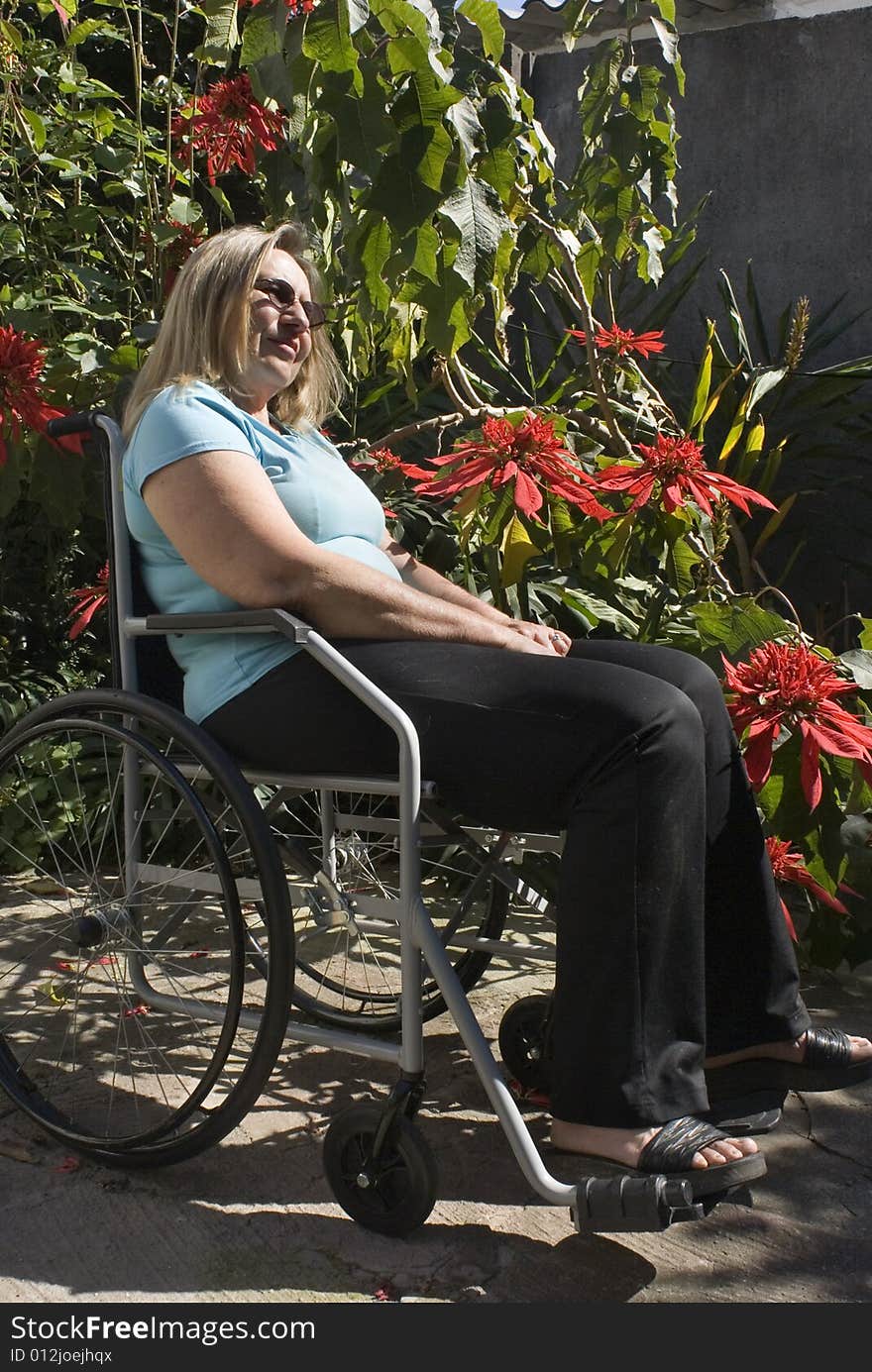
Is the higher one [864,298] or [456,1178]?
[864,298]

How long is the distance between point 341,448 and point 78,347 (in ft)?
2.06

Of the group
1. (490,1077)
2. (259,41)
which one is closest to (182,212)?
(259,41)

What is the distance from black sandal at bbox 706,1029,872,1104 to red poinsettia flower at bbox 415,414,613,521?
38.4 inches

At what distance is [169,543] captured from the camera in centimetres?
205

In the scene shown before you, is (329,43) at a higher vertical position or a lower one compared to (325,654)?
higher

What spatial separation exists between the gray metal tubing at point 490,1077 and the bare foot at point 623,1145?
0.16 feet

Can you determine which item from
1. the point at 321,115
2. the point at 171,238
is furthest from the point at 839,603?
the point at 321,115

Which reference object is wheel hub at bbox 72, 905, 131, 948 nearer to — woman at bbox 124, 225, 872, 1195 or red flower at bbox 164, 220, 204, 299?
woman at bbox 124, 225, 872, 1195

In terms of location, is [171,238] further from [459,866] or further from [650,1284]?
[650,1284]

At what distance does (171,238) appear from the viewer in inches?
120

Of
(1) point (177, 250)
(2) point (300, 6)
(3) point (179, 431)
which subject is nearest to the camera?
(3) point (179, 431)

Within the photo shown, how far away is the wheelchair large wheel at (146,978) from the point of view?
181 cm

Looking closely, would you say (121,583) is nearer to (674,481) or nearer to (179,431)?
(179,431)

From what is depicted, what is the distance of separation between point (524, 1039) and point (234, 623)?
2.99ft
